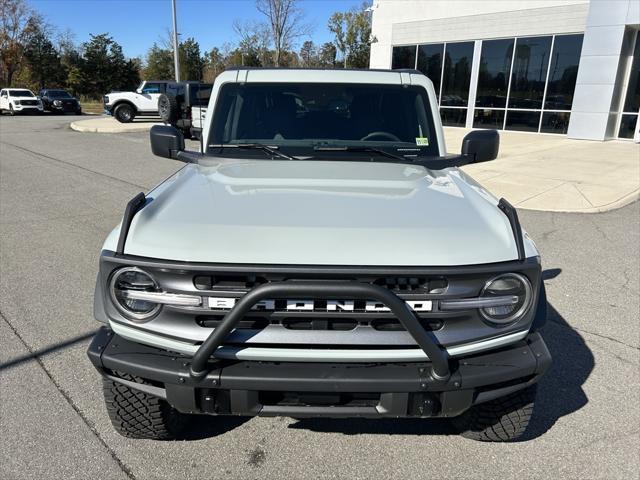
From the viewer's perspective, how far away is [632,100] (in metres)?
17.2

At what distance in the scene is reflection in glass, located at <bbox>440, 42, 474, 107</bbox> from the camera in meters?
21.2

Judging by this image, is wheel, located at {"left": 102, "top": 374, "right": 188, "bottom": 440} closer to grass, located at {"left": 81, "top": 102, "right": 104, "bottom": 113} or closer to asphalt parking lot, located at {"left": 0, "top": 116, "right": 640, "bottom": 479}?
asphalt parking lot, located at {"left": 0, "top": 116, "right": 640, "bottom": 479}

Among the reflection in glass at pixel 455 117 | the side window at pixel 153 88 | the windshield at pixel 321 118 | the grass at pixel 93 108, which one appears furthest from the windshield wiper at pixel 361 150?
the grass at pixel 93 108

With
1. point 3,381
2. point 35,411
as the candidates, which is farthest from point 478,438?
point 3,381

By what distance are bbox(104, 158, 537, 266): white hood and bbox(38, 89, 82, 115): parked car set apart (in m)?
37.1

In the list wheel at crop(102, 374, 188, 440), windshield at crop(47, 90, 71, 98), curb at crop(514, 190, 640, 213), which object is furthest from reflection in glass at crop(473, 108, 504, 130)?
windshield at crop(47, 90, 71, 98)

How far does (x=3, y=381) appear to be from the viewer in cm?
318

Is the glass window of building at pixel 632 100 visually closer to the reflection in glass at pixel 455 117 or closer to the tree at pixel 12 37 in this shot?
the reflection in glass at pixel 455 117

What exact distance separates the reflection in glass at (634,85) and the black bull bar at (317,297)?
18.9 meters

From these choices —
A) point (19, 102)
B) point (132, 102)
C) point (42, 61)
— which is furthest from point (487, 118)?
point (42, 61)

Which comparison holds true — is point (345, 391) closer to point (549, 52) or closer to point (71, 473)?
point (71, 473)

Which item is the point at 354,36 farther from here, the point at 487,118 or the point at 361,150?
the point at 361,150

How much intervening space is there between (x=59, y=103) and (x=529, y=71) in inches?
1201

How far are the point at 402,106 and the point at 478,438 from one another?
2.25 metres
